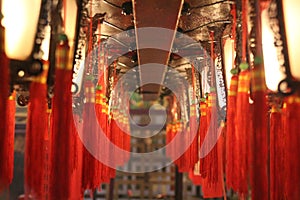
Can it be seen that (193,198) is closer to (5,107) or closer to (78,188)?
(78,188)

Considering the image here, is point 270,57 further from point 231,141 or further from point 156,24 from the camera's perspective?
point 156,24

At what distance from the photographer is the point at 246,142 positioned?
2160 mm

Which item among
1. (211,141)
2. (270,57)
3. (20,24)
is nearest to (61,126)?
(20,24)

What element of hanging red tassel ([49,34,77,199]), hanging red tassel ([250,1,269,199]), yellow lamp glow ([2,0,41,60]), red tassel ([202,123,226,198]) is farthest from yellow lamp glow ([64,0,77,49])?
red tassel ([202,123,226,198])

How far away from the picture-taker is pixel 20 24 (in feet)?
7.58

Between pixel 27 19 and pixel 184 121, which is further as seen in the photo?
pixel 184 121

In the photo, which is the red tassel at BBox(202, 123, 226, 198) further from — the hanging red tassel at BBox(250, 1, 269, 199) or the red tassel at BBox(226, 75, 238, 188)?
the hanging red tassel at BBox(250, 1, 269, 199)

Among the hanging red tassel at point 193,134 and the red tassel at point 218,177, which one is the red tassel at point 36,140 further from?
the hanging red tassel at point 193,134

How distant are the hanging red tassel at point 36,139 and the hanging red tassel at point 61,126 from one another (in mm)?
53

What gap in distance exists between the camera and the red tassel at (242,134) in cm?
216

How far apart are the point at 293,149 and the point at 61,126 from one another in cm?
105

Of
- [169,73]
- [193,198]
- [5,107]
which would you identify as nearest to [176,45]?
[169,73]

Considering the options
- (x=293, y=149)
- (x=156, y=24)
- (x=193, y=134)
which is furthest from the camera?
(x=193, y=134)

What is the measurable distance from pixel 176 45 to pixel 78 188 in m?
1.96
